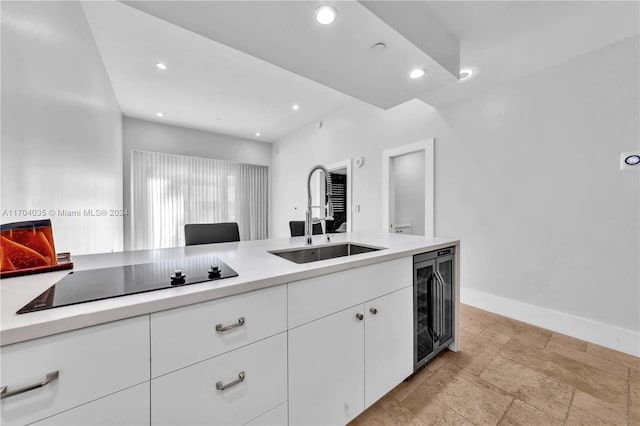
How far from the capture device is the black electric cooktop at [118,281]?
639 millimetres

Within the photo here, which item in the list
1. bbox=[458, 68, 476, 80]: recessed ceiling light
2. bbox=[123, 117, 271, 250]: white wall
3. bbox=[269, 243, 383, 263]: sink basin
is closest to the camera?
bbox=[269, 243, 383, 263]: sink basin

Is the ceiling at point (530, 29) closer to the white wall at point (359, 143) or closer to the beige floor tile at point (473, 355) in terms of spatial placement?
the white wall at point (359, 143)

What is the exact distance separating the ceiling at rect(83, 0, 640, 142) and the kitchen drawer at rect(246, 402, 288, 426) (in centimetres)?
198

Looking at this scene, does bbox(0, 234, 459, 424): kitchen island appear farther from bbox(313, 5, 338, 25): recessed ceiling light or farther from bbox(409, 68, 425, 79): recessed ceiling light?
bbox(409, 68, 425, 79): recessed ceiling light

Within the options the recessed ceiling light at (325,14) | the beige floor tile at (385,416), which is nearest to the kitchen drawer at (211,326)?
the beige floor tile at (385,416)

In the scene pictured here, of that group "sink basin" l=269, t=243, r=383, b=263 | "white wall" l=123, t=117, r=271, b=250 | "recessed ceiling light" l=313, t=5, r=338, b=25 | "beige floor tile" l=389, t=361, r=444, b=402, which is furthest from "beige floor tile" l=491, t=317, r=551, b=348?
"white wall" l=123, t=117, r=271, b=250

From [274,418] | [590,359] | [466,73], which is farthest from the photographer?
[466,73]

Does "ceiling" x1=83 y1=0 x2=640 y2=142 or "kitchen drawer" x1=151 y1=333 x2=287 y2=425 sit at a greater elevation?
"ceiling" x1=83 y1=0 x2=640 y2=142

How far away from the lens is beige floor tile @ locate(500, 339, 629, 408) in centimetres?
142

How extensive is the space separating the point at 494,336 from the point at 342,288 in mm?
1880

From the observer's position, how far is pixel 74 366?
568mm

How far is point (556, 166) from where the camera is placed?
217 centimetres

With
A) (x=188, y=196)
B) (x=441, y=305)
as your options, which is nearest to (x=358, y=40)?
(x=441, y=305)

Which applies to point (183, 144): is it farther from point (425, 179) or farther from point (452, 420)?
point (452, 420)
